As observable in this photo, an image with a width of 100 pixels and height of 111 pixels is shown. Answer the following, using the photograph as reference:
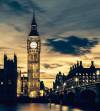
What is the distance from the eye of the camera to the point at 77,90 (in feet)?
631

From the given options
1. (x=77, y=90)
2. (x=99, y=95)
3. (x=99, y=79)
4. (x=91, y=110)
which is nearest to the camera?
(x=91, y=110)

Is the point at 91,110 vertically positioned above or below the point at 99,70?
below

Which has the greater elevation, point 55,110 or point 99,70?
point 99,70

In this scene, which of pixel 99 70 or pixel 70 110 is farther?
pixel 70 110

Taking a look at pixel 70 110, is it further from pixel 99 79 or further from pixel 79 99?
pixel 79 99

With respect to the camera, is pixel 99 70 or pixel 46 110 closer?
pixel 99 70

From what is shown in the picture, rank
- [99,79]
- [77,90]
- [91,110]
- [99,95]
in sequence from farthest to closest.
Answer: [77,90], [99,95], [99,79], [91,110]

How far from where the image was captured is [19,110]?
153250 millimetres

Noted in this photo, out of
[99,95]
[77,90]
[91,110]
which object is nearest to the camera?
[91,110]

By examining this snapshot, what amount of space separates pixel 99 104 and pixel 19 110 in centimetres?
2250

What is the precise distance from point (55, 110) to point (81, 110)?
922cm

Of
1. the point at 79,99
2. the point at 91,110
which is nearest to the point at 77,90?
the point at 79,99

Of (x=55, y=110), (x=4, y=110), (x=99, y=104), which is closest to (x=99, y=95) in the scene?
(x=99, y=104)

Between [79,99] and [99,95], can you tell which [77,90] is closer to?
[79,99]
